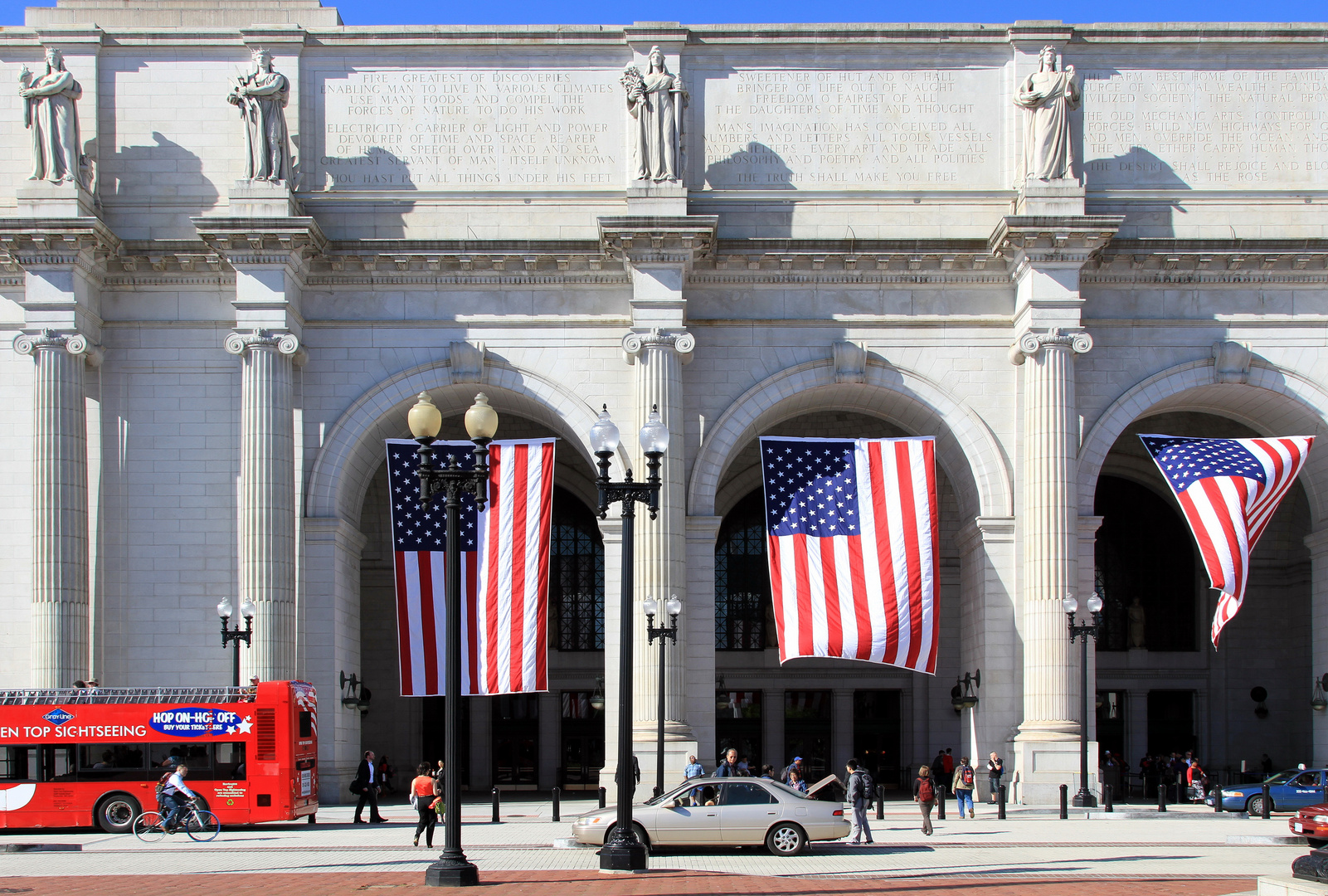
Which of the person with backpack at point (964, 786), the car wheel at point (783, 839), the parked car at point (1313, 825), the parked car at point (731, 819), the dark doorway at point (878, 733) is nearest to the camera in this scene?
the parked car at point (1313, 825)

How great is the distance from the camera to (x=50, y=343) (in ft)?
118

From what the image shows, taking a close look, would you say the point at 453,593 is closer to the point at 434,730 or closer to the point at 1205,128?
the point at 1205,128

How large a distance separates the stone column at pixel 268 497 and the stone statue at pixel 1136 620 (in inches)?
955

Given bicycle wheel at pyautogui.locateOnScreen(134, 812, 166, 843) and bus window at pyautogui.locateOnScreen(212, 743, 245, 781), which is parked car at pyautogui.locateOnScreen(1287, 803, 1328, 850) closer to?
bus window at pyautogui.locateOnScreen(212, 743, 245, 781)

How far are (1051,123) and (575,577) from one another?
19146mm

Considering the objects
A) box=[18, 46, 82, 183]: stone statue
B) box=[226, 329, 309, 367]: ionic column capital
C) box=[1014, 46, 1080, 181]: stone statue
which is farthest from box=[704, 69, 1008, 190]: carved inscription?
box=[18, 46, 82, 183]: stone statue

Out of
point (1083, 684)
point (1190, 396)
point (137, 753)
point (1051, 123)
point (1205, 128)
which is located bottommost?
point (137, 753)

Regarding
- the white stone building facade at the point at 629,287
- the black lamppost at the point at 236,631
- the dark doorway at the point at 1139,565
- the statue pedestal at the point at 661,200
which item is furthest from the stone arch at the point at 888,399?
the black lamppost at the point at 236,631

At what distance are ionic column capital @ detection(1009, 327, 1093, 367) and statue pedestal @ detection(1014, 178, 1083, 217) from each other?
270 centimetres

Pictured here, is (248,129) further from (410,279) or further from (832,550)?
(832,550)

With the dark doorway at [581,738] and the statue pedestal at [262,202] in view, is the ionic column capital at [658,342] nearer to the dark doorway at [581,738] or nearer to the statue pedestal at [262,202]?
the statue pedestal at [262,202]

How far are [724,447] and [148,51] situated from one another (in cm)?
1684

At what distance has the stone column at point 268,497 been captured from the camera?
115ft

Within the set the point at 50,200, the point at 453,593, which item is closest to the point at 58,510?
the point at 50,200
